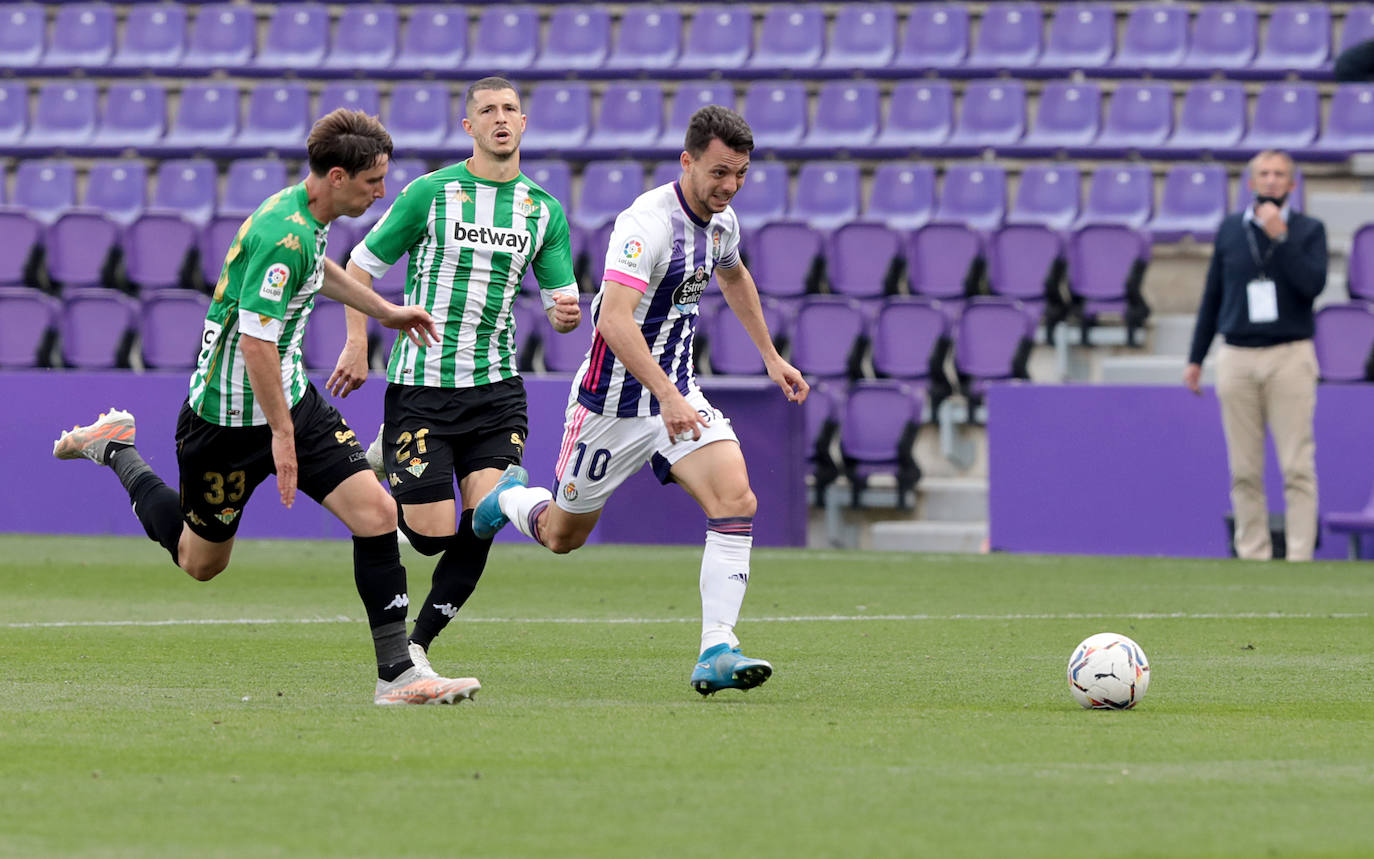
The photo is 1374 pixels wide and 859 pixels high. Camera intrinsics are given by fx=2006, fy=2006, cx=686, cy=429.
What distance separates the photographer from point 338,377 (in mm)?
7289

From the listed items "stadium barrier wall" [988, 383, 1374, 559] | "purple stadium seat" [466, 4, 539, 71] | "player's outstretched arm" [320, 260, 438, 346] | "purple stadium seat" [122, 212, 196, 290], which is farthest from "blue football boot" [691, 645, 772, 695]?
"purple stadium seat" [466, 4, 539, 71]

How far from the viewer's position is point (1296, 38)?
19203 millimetres

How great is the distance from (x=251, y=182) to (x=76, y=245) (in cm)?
204

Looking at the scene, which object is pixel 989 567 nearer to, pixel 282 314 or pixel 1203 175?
pixel 1203 175

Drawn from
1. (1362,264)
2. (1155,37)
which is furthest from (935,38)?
(1362,264)

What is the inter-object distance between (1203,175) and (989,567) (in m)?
6.19

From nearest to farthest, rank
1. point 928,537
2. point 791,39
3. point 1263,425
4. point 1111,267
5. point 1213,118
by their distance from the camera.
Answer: point 1263,425, point 928,537, point 1111,267, point 1213,118, point 791,39

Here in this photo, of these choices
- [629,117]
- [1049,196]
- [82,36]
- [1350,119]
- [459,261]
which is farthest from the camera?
[82,36]

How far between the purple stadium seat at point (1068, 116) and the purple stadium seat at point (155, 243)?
7.67m

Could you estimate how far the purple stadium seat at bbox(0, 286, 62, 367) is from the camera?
16609 millimetres

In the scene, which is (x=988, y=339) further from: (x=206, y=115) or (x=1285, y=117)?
(x=206, y=115)

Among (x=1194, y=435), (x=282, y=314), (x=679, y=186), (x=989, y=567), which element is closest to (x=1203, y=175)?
(x=1194, y=435)

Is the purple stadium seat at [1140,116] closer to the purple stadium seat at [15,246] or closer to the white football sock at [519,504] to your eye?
the purple stadium seat at [15,246]

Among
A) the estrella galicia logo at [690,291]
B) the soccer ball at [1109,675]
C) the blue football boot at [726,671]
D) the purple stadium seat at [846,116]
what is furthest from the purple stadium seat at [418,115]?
the soccer ball at [1109,675]
